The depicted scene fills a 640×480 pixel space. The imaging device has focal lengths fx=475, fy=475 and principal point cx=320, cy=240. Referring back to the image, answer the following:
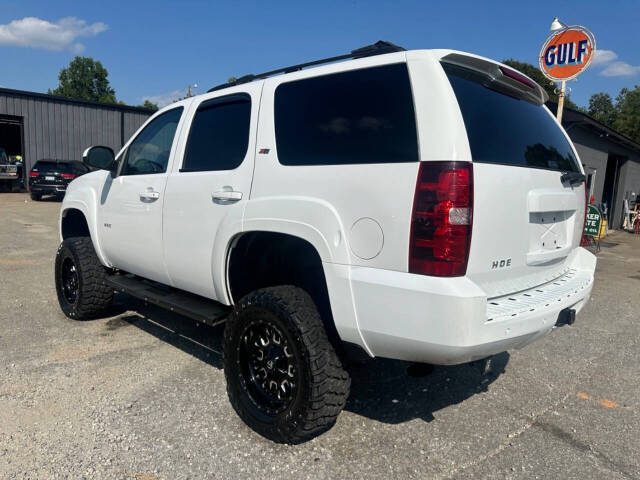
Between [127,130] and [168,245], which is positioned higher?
[127,130]

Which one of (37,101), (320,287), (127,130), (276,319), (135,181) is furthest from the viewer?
(127,130)

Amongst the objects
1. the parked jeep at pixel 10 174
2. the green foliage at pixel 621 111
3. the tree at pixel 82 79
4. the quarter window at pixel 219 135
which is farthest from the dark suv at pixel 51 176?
the tree at pixel 82 79

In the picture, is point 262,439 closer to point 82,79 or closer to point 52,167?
point 52,167

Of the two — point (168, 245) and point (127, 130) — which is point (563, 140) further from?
point (127, 130)

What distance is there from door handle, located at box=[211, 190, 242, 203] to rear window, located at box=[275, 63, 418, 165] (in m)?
0.37

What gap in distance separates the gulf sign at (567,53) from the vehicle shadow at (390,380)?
6225 millimetres

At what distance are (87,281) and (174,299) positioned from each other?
4.63 feet

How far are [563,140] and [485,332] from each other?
6.15ft

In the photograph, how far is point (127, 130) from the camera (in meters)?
25.7

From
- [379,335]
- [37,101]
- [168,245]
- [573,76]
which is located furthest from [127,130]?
[379,335]

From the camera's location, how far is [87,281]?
4426mm

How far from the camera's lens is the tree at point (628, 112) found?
49.9 meters

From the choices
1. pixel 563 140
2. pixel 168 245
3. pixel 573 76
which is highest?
pixel 573 76

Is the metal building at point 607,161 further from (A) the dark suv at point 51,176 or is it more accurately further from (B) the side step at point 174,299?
(A) the dark suv at point 51,176
